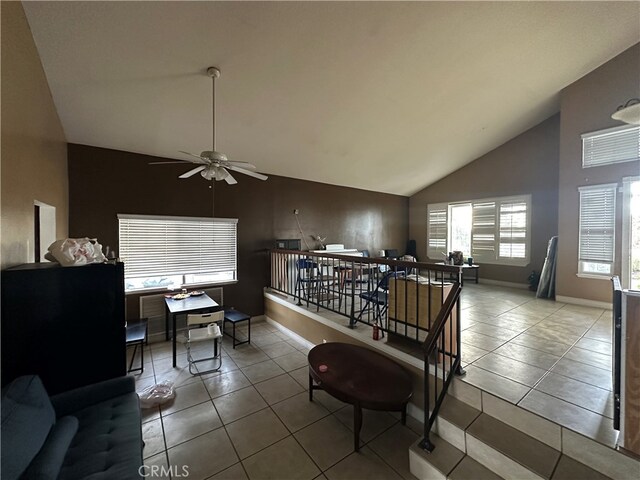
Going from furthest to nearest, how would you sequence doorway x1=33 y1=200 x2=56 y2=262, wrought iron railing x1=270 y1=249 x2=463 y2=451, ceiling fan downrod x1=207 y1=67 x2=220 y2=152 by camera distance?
ceiling fan downrod x1=207 y1=67 x2=220 y2=152
doorway x1=33 y1=200 x2=56 y2=262
wrought iron railing x1=270 y1=249 x2=463 y2=451

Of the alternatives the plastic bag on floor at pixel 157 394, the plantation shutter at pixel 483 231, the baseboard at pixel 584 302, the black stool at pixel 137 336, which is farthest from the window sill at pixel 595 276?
the black stool at pixel 137 336

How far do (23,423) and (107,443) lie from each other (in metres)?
0.47

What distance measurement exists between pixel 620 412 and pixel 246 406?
9.33 ft

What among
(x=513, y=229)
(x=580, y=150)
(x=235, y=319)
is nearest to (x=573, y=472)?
(x=235, y=319)

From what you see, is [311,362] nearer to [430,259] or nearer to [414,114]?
[414,114]

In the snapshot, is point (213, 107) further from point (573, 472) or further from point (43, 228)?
point (573, 472)

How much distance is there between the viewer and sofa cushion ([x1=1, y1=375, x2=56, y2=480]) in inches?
45.4

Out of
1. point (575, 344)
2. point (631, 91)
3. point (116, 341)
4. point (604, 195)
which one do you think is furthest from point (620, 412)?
point (631, 91)

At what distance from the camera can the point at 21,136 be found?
182 centimetres

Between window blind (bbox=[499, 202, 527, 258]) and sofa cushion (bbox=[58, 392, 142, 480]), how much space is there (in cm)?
710

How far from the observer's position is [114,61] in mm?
2379

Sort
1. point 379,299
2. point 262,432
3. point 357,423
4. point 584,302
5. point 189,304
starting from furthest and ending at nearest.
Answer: point 584,302 → point 189,304 → point 379,299 → point 262,432 → point 357,423

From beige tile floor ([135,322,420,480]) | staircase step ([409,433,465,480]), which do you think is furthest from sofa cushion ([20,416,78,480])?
staircase step ([409,433,465,480])

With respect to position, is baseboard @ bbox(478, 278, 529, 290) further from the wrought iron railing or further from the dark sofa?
the dark sofa
